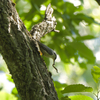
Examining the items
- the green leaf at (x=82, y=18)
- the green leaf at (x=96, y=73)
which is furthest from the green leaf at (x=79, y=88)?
the green leaf at (x=82, y=18)

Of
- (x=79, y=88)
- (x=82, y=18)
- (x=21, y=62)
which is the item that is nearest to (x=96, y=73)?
(x=79, y=88)

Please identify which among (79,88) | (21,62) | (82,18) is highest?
(82,18)

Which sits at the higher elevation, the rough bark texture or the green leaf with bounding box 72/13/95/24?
the green leaf with bounding box 72/13/95/24

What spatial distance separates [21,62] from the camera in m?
0.68

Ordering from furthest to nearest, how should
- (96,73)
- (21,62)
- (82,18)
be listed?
(82,18) < (21,62) < (96,73)

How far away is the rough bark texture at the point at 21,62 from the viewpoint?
2.21ft

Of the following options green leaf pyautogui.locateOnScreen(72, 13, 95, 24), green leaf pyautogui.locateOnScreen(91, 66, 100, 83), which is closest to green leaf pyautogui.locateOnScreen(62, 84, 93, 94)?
green leaf pyautogui.locateOnScreen(91, 66, 100, 83)

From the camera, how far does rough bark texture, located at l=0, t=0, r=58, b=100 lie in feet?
2.21

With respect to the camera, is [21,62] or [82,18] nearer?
[21,62]

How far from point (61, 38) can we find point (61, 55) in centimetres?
21

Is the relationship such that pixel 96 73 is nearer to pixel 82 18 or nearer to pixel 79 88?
pixel 79 88

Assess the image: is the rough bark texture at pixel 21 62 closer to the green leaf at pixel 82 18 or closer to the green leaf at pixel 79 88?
the green leaf at pixel 79 88

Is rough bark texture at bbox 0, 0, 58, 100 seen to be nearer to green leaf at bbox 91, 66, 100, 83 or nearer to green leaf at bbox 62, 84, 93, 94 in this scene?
green leaf at bbox 62, 84, 93, 94

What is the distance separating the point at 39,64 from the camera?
74 cm
